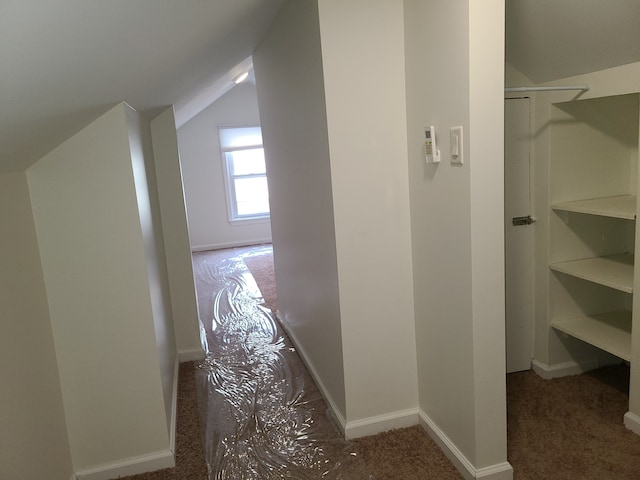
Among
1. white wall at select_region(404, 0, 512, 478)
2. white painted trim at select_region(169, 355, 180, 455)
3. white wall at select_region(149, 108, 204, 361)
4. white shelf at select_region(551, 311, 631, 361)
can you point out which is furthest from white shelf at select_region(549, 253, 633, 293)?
white wall at select_region(149, 108, 204, 361)

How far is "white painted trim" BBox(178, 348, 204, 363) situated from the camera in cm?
350

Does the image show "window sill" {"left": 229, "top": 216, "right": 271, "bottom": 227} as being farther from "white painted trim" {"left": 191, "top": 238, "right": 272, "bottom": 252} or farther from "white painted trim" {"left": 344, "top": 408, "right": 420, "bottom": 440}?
"white painted trim" {"left": 344, "top": 408, "right": 420, "bottom": 440}

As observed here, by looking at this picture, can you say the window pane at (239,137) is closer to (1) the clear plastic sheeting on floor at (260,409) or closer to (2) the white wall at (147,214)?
(1) the clear plastic sheeting on floor at (260,409)

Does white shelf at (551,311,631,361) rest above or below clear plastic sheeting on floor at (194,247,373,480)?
above

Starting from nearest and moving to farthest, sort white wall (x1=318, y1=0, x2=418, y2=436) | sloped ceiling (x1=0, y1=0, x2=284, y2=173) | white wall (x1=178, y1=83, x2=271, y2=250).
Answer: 1. sloped ceiling (x1=0, y1=0, x2=284, y2=173)
2. white wall (x1=318, y1=0, x2=418, y2=436)
3. white wall (x1=178, y1=83, x2=271, y2=250)

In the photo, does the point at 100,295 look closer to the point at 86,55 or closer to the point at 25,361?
the point at 25,361

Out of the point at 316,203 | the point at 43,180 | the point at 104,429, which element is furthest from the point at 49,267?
the point at 316,203

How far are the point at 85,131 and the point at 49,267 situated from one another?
569mm

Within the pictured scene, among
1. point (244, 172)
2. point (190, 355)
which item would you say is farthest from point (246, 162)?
point (190, 355)

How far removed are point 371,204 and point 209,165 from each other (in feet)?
19.7

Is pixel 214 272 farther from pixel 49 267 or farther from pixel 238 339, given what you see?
pixel 49 267

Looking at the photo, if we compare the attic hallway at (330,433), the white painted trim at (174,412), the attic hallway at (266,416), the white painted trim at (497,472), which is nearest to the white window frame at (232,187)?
the attic hallway at (266,416)

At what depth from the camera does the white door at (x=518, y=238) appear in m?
2.74

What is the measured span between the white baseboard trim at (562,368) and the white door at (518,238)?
8 cm
